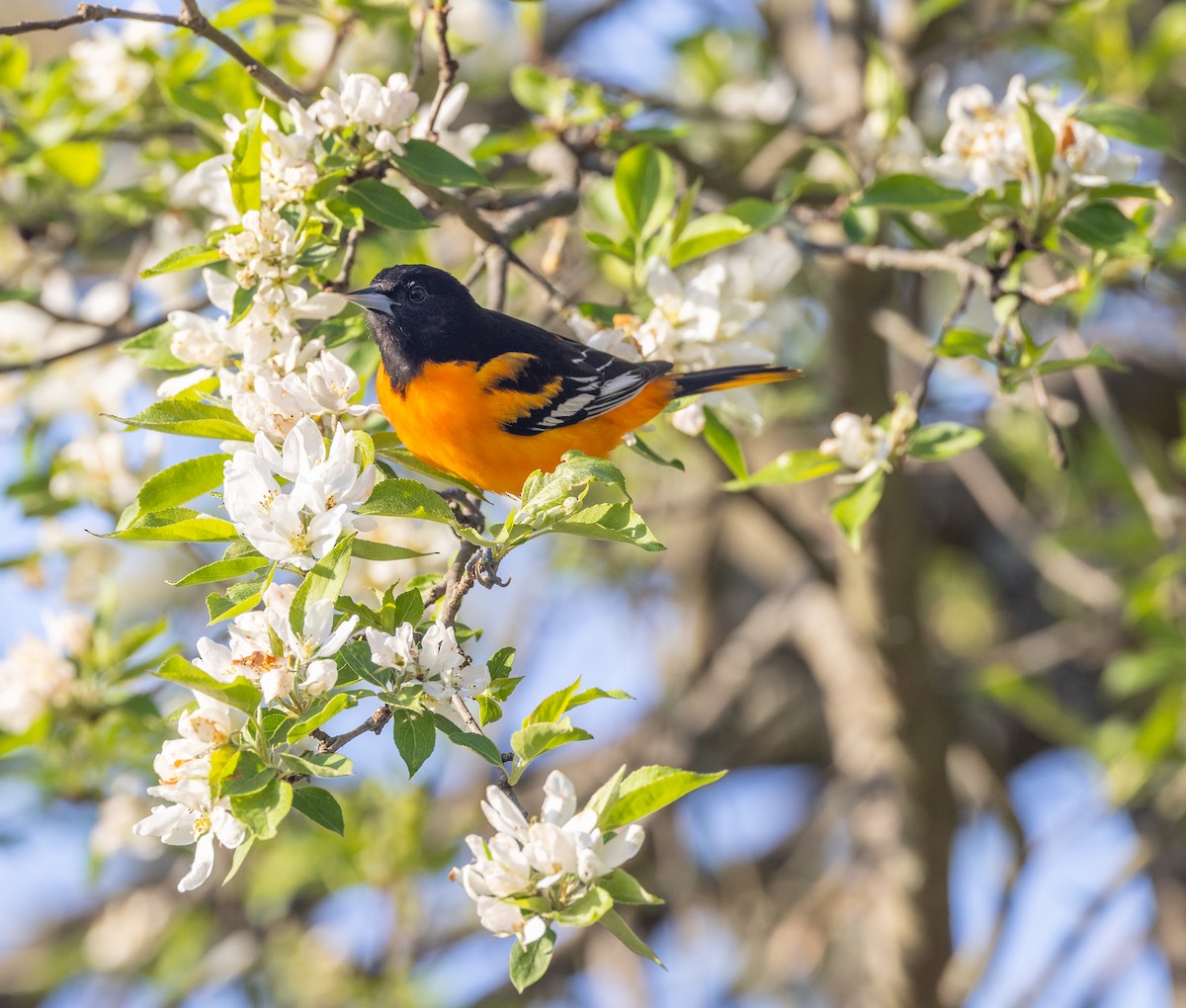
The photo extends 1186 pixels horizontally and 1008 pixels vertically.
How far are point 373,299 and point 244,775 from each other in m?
1.33

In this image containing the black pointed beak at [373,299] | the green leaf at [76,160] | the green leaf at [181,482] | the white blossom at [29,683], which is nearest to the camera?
the green leaf at [181,482]

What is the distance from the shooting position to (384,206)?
245 cm

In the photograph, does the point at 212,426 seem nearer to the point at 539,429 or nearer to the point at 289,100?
the point at 289,100

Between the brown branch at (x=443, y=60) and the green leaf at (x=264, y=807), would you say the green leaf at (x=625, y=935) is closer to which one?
the green leaf at (x=264, y=807)

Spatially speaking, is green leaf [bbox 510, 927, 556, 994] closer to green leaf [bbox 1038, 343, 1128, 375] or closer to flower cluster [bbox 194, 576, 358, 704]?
flower cluster [bbox 194, 576, 358, 704]

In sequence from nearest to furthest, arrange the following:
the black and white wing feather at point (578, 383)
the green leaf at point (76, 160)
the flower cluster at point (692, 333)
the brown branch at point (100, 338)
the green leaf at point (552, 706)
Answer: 1. the green leaf at point (552, 706)
2. the flower cluster at point (692, 333)
3. the black and white wing feather at point (578, 383)
4. the brown branch at point (100, 338)
5. the green leaf at point (76, 160)

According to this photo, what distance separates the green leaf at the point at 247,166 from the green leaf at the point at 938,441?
1.50 metres

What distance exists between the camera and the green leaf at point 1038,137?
8.71ft

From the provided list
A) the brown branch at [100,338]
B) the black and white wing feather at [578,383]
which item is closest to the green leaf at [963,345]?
the black and white wing feather at [578,383]

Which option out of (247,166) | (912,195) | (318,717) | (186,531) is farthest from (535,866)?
(912,195)

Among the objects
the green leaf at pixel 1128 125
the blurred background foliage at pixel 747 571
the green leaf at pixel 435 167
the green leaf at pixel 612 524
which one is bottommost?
the blurred background foliage at pixel 747 571

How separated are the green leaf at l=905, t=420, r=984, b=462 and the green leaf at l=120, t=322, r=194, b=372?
1.58 meters

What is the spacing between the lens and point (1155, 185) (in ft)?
9.34

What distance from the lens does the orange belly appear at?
9.55ft
